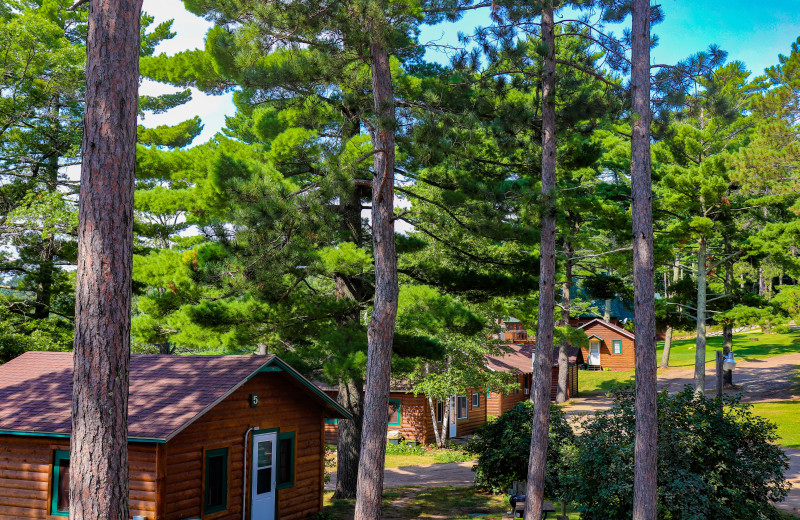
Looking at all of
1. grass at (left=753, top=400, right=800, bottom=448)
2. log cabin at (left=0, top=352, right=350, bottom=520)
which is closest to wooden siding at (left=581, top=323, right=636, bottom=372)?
grass at (left=753, top=400, right=800, bottom=448)

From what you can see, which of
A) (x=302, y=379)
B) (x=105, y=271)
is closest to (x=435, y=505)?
(x=302, y=379)

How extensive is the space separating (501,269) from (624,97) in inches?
192

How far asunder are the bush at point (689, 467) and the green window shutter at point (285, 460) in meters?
5.69

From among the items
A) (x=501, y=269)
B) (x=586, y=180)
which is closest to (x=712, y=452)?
(x=501, y=269)

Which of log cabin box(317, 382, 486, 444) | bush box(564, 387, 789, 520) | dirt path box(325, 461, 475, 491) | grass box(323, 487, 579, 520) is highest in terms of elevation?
bush box(564, 387, 789, 520)

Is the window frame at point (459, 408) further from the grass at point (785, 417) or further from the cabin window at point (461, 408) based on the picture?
the grass at point (785, 417)

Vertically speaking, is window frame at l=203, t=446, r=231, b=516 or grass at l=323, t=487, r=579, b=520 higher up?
window frame at l=203, t=446, r=231, b=516

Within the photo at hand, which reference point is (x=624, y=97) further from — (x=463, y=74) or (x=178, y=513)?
(x=178, y=513)

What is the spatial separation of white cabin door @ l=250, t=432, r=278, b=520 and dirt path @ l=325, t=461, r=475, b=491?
21.2 ft

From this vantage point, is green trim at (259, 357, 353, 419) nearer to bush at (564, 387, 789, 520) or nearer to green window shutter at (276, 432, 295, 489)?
green window shutter at (276, 432, 295, 489)

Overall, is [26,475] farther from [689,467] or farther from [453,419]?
[453,419]

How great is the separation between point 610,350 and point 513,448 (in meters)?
36.0

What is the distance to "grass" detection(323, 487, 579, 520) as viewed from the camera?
47.6 feet

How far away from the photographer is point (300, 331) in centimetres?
1506
